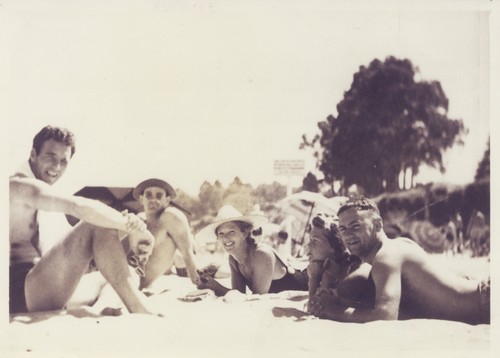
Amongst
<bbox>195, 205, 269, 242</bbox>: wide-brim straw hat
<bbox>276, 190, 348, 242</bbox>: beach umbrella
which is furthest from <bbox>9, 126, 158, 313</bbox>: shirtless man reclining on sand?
<bbox>276, 190, 348, 242</bbox>: beach umbrella

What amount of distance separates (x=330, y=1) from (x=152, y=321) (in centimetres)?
282

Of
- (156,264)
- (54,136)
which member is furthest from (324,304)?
(54,136)

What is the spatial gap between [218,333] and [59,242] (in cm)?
139

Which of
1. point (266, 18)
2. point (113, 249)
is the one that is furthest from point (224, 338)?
point (266, 18)

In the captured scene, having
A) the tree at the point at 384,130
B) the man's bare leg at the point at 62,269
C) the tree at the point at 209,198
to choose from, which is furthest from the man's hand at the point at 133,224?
the tree at the point at 384,130

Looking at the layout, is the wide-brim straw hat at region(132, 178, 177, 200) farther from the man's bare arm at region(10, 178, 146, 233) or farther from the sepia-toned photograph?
the man's bare arm at region(10, 178, 146, 233)

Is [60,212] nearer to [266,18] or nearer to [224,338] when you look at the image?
[224,338]

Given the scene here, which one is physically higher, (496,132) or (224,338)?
(496,132)

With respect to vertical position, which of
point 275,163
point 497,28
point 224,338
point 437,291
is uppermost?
point 497,28

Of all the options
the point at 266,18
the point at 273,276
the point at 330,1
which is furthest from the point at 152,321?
the point at 330,1

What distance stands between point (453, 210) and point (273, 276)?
4.93 feet

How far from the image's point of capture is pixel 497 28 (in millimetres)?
5336

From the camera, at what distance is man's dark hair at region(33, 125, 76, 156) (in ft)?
17.0

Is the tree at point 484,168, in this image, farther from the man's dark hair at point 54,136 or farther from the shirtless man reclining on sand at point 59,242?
the man's dark hair at point 54,136
